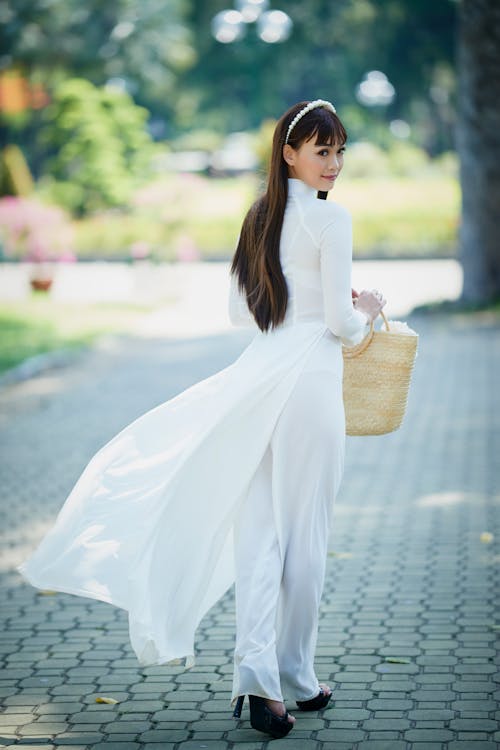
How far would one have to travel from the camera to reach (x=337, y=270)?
141 inches

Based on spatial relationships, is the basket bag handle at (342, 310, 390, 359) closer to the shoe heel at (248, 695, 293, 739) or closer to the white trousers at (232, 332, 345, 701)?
the white trousers at (232, 332, 345, 701)

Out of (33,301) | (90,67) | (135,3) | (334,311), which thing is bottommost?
(33,301)

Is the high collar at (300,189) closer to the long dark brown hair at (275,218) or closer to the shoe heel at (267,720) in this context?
the long dark brown hair at (275,218)

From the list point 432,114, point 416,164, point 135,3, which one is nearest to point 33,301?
point 416,164

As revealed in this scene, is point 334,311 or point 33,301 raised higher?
point 334,311

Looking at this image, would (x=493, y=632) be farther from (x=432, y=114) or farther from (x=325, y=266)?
(x=432, y=114)

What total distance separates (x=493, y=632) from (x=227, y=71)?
192 feet

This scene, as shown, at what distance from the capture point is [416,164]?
51.3 metres

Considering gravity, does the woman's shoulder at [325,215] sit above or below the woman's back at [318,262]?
above

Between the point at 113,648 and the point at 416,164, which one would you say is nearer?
the point at 113,648

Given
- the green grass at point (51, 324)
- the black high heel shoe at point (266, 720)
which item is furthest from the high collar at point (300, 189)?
the green grass at point (51, 324)

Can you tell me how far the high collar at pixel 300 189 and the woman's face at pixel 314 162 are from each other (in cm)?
1

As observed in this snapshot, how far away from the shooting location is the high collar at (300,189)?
3.73m

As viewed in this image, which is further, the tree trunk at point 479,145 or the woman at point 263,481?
the tree trunk at point 479,145
